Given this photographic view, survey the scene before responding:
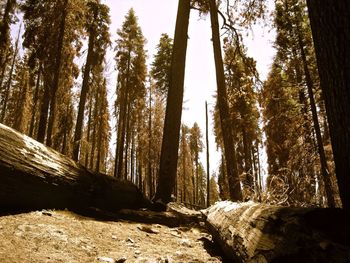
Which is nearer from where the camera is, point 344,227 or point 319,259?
point 319,259

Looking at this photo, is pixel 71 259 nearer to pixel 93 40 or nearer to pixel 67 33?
pixel 67 33

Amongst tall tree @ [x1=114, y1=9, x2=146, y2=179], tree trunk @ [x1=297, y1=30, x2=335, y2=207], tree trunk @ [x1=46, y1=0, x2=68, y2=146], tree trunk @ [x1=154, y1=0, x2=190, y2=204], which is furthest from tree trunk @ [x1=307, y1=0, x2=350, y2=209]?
tall tree @ [x1=114, y1=9, x2=146, y2=179]

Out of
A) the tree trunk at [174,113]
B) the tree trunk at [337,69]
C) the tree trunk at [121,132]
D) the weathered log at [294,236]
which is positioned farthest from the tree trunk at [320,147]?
the tree trunk at [121,132]

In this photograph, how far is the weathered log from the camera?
2.17 m

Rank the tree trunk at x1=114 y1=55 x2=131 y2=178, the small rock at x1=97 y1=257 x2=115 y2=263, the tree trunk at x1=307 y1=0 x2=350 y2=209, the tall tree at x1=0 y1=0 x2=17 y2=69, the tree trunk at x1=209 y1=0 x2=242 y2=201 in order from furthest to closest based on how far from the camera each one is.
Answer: the tree trunk at x1=114 y1=55 x2=131 y2=178 < the tall tree at x1=0 y1=0 x2=17 y2=69 < the tree trunk at x1=209 y1=0 x2=242 y2=201 < the small rock at x1=97 y1=257 x2=115 y2=263 < the tree trunk at x1=307 y1=0 x2=350 y2=209

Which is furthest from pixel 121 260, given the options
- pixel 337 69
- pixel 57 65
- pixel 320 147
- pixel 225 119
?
→ pixel 57 65

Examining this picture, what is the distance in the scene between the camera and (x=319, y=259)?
2.12 m

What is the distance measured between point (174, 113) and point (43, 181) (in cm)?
466

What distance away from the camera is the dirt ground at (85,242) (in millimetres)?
3494

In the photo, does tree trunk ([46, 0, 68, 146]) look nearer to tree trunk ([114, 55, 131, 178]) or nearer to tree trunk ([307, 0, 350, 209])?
tree trunk ([114, 55, 131, 178])

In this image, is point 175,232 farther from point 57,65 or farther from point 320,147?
point 57,65

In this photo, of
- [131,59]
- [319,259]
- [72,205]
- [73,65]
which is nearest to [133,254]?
[72,205]

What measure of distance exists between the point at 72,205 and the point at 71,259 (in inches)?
93.6

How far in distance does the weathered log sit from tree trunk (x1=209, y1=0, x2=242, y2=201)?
17.1 feet
